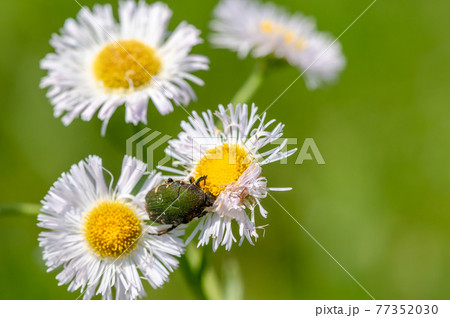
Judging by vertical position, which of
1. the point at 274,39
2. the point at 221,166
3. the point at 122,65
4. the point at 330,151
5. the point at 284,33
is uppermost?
the point at 284,33

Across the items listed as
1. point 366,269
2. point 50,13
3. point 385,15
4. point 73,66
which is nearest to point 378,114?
point 385,15

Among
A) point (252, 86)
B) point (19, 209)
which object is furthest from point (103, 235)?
point (252, 86)

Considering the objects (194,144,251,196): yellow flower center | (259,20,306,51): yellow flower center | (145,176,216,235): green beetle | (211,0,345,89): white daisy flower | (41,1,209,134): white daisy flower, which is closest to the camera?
(145,176,216,235): green beetle

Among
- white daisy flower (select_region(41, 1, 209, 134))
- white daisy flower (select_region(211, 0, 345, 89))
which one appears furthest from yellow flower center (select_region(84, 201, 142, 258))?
white daisy flower (select_region(211, 0, 345, 89))

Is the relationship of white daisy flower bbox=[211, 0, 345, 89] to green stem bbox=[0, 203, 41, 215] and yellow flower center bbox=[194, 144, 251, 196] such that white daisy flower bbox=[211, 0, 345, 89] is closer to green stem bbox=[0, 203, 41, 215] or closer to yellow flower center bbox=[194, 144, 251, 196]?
yellow flower center bbox=[194, 144, 251, 196]

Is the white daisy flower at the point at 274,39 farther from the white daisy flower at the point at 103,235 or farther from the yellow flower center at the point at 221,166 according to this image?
the white daisy flower at the point at 103,235

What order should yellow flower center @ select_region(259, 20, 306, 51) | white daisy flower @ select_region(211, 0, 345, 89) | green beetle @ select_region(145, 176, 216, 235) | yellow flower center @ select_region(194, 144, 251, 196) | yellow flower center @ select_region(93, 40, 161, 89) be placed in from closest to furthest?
1. green beetle @ select_region(145, 176, 216, 235)
2. yellow flower center @ select_region(194, 144, 251, 196)
3. yellow flower center @ select_region(93, 40, 161, 89)
4. white daisy flower @ select_region(211, 0, 345, 89)
5. yellow flower center @ select_region(259, 20, 306, 51)

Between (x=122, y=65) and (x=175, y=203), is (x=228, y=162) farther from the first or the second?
(x=122, y=65)
